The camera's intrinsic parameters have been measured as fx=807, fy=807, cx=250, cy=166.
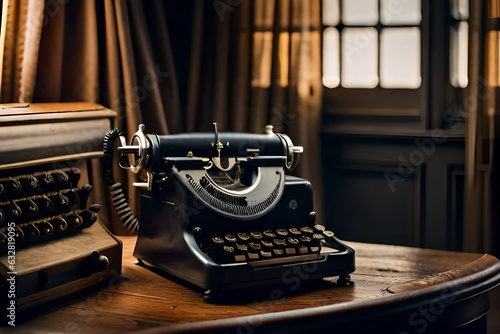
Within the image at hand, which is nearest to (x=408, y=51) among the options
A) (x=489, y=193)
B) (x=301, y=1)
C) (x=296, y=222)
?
(x=301, y=1)

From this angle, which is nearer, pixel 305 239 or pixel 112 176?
pixel 305 239

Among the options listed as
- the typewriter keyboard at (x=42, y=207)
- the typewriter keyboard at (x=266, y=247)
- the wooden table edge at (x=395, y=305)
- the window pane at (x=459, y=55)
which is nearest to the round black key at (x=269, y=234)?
the typewriter keyboard at (x=266, y=247)

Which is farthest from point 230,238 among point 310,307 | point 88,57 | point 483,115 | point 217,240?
point 483,115

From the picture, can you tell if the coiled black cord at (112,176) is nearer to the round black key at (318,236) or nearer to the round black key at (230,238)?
the round black key at (230,238)

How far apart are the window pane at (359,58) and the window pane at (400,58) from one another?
0.11 feet

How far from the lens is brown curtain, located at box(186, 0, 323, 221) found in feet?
9.93

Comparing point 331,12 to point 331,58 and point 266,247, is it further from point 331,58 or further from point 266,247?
point 266,247

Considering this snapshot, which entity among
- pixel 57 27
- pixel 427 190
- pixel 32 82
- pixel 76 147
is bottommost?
pixel 427 190

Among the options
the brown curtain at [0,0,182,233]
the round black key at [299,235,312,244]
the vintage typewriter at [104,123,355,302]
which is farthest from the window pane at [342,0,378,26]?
the round black key at [299,235,312,244]

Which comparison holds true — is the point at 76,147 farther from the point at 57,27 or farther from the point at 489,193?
the point at 489,193

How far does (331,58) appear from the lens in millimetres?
3252

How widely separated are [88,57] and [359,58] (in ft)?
3.69

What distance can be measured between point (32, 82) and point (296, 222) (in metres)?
0.95

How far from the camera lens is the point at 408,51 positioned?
124 inches
